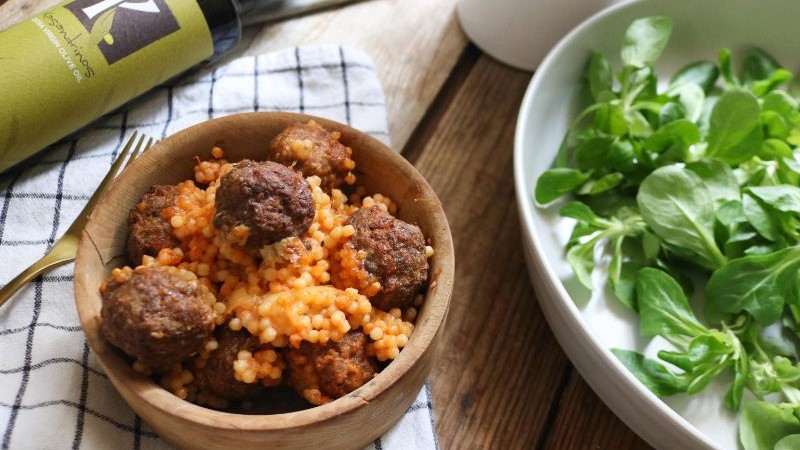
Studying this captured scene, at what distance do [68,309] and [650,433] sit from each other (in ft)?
2.96

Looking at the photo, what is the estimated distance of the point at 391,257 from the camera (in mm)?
1019

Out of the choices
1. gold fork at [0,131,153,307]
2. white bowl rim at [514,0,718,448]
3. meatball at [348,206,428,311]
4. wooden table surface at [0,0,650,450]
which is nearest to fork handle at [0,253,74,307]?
gold fork at [0,131,153,307]

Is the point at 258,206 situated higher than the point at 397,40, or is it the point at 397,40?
the point at 258,206

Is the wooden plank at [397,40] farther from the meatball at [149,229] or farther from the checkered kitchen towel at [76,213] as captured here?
the meatball at [149,229]

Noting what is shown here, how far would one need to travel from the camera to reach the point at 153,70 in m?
1.37

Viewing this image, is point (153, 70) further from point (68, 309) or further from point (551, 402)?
point (551, 402)

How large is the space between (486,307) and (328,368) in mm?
455

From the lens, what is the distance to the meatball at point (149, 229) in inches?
40.0

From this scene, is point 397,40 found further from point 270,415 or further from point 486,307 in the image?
point 270,415

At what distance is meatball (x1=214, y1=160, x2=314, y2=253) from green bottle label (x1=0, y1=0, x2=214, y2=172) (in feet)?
1.55

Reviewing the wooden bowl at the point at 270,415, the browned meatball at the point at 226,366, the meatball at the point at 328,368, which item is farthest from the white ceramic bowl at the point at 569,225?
the browned meatball at the point at 226,366

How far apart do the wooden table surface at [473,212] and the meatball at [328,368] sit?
0.28 meters

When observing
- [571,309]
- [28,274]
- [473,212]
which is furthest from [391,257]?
[28,274]

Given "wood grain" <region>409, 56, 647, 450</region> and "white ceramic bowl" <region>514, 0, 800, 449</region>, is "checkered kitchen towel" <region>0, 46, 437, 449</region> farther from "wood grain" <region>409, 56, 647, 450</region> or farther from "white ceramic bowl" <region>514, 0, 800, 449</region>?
"white ceramic bowl" <region>514, 0, 800, 449</region>
